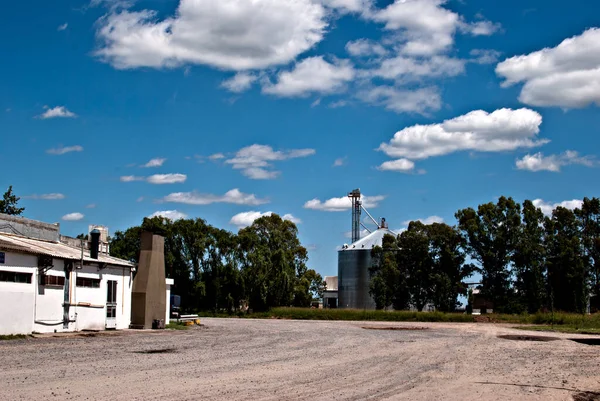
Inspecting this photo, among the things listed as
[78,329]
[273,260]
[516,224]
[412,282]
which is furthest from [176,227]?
[78,329]

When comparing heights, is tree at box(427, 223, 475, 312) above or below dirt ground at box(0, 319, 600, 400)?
above

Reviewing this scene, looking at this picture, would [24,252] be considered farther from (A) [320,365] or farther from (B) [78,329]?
(A) [320,365]

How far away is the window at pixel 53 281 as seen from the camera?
3148 cm

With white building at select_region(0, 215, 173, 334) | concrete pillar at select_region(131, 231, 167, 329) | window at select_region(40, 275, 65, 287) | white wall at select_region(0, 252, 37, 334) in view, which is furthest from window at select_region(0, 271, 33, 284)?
concrete pillar at select_region(131, 231, 167, 329)

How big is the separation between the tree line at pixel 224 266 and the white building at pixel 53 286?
39.4 metres

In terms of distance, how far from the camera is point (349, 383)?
15.5 m

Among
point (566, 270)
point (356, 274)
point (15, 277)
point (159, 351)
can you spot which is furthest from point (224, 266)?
point (159, 351)

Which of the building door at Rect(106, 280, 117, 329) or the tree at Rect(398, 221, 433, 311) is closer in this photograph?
the building door at Rect(106, 280, 117, 329)

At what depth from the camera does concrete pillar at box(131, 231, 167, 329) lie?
128ft

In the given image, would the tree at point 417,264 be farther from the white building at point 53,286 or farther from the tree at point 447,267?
the white building at point 53,286

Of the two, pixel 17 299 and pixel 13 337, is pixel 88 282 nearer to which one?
pixel 17 299

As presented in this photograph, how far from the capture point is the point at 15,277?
97.3 ft

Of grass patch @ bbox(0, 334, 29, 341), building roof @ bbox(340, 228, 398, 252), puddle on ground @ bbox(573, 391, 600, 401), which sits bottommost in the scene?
puddle on ground @ bbox(573, 391, 600, 401)

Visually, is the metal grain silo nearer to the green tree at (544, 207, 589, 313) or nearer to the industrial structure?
the industrial structure
